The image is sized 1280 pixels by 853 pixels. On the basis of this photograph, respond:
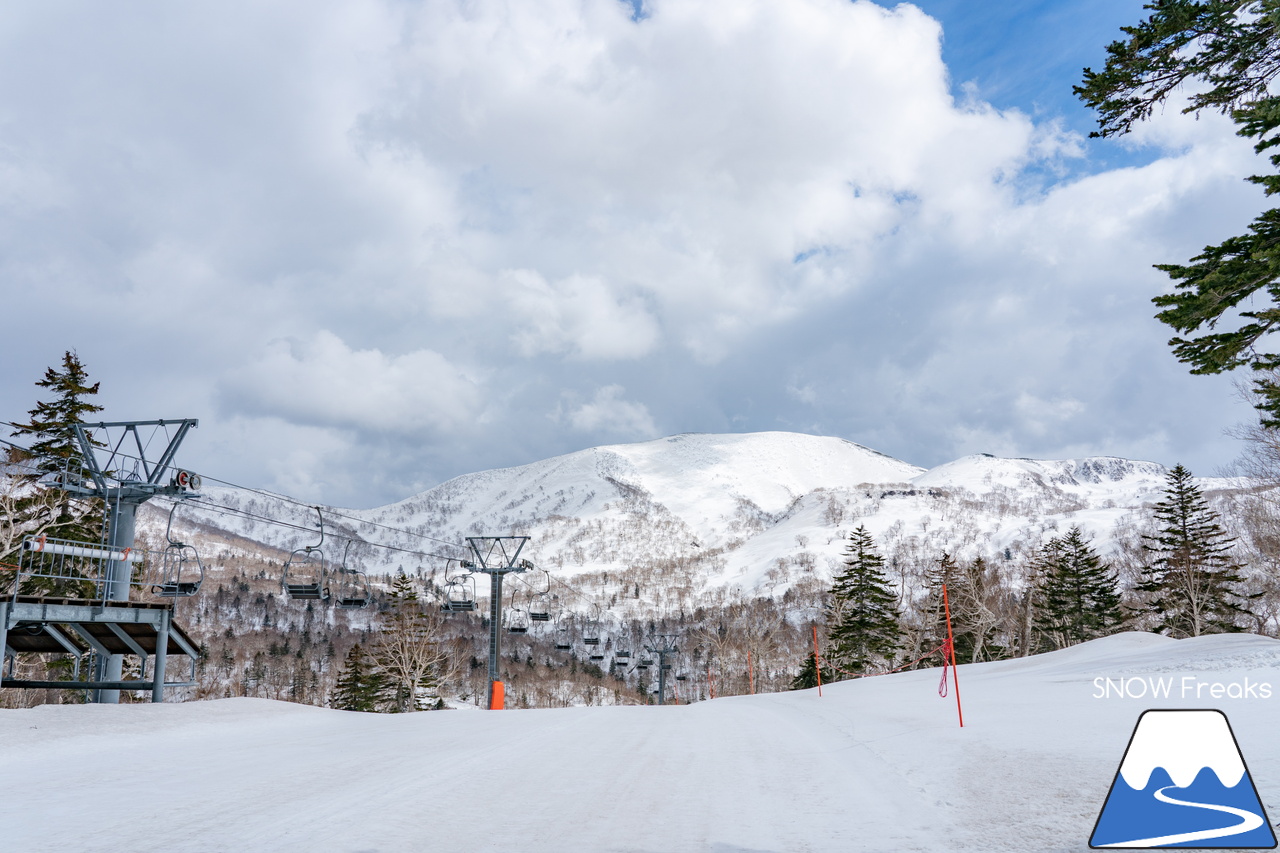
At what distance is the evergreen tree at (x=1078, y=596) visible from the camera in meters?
63.7

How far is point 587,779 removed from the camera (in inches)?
343

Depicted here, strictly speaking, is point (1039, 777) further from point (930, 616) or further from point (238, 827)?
point (930, 616)

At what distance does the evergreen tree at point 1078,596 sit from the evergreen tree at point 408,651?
50.6 metres

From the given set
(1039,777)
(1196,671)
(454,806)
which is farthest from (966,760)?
(1196,671)

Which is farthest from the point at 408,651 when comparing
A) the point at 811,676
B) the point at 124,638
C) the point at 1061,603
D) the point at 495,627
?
the point at 1061,603

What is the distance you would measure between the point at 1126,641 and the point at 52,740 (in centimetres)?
3212

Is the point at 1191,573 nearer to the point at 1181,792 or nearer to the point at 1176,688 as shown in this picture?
the point at 1176,688

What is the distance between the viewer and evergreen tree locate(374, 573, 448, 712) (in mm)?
60938

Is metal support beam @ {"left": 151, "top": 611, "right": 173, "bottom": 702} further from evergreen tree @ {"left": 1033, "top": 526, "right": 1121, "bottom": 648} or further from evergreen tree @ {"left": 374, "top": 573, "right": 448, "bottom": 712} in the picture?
evergreen tree @ {"left": 1033, "top": 526, "right": 1121, "bottom": 648}

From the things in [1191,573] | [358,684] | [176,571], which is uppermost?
[1191,573]

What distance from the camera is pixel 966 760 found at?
996 cm

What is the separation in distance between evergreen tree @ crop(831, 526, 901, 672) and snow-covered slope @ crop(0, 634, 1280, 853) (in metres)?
42.2

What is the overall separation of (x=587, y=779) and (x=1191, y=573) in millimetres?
61268

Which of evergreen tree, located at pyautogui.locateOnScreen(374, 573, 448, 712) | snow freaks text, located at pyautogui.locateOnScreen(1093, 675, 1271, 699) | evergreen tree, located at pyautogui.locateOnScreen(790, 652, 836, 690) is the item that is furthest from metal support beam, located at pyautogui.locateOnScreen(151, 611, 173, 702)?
evergreen tree, located at pyautogui.locateOnScreen(790, 652, 836, 690)
